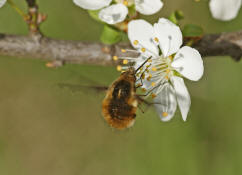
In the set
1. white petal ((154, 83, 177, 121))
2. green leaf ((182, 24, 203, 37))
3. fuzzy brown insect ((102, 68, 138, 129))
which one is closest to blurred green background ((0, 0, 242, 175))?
white petal ((154, 83, 177, 121))

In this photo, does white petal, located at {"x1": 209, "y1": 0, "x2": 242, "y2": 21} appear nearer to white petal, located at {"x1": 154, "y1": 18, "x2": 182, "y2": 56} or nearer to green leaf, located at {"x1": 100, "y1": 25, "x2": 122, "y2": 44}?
white petal, located at {"x1": 154, "y1": 18, "x2": 182, "y2": 56}

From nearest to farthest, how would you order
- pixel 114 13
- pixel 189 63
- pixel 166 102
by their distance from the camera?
pixel 189 63
pixel 114 13
pixel 166 102

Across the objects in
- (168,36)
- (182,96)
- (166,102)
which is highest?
(168,36)

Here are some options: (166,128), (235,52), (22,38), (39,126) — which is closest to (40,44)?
(22,38)

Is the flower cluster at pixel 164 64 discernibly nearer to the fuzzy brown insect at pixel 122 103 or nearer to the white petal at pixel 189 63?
the white petal at pixel 189 63

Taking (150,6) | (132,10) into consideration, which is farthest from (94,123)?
(150,6)

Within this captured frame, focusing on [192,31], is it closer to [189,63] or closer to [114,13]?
[189,63]

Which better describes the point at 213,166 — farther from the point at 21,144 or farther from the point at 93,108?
the point at 21,144
